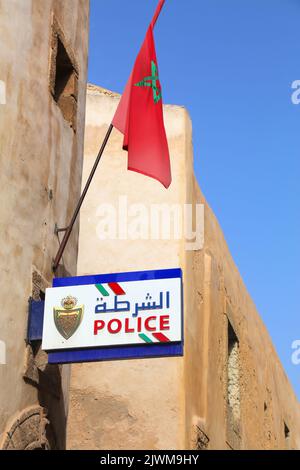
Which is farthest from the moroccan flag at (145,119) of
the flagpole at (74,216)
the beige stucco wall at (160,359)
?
the beige stucco wall at (160,359)

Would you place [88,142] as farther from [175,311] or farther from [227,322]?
[175,311]

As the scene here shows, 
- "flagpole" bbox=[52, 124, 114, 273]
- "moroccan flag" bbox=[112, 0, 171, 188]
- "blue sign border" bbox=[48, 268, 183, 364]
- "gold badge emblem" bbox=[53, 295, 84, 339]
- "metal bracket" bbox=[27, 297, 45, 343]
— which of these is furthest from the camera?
"moroccan flag" bbox=[112, 0, 171, 188]

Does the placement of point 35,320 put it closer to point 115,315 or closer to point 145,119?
point 115,315

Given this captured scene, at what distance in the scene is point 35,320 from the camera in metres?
7.55

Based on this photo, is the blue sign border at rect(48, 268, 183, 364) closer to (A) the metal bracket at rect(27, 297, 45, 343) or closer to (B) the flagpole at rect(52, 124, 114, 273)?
(A) the metal bracket at rect(27, 297, 45, 343)

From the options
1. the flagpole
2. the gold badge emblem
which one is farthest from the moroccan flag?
the gold badge emblem

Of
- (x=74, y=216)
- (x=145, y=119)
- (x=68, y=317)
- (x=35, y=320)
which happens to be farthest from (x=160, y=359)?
(x=68, y=317)

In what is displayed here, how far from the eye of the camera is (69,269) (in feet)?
30.5

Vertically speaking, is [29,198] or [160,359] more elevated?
[160,359]

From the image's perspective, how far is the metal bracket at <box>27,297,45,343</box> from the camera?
7.51m

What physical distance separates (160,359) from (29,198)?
15.9 ft

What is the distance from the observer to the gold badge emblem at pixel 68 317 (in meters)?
7.25

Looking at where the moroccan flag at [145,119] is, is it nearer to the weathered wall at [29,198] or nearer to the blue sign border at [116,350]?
the weathered wall at [29,198]

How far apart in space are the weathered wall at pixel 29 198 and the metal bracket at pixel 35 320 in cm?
6
